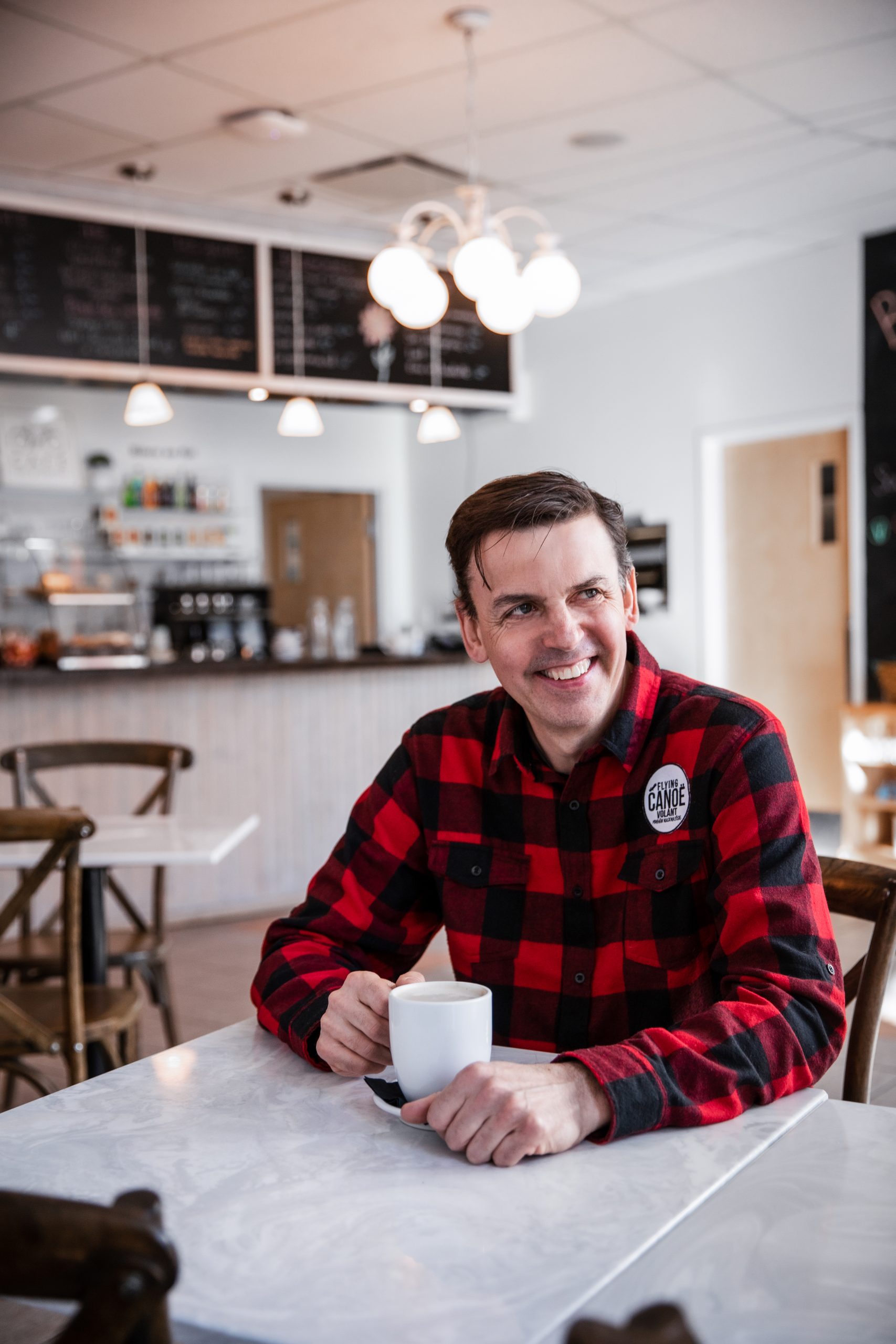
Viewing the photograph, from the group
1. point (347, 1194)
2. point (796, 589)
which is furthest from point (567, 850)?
point (796, 589)

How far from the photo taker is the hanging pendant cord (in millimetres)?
3754

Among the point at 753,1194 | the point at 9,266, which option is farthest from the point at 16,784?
the point at 753,1194

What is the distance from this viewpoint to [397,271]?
10.8 feet

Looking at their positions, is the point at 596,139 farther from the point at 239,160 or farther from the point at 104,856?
the point at 104,856

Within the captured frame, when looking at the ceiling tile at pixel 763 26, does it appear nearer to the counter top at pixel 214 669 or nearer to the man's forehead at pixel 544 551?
the counter top at pixel 214 669

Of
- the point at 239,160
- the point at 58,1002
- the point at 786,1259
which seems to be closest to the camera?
the point at 786,1259

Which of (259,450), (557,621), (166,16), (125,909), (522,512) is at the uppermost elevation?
(166,16)

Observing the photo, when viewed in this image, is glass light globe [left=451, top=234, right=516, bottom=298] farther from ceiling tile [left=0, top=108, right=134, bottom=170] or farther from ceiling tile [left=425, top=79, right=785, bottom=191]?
ceiling tile [left=0, top=108, right=134, bottom=170]

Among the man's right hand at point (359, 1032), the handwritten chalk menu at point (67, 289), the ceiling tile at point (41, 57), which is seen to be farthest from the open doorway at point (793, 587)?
the man's right hand at point (359, 1032)

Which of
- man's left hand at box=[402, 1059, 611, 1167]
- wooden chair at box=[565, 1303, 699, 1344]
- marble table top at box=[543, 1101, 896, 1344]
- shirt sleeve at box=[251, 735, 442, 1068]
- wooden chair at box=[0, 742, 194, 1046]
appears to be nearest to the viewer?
wooden chair at box=[565, 1303, 699, 1344]

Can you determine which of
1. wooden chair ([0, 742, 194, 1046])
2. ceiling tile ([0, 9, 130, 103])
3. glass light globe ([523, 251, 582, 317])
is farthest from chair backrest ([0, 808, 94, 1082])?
ceiling tile ([0, 9, 130, 103])

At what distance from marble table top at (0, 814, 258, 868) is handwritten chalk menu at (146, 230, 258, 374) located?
2.63m

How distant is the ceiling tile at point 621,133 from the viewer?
4.27 m

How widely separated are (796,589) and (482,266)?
140 inches
